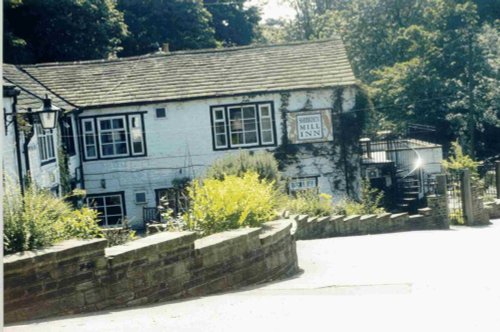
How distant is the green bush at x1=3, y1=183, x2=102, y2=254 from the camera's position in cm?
768

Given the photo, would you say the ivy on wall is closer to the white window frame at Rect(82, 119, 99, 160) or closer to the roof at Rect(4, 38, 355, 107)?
the roof at Rect(4, 38, 355, 107)

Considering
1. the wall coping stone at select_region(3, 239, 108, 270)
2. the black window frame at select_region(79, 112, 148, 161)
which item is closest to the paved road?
the wall coping stone at select_region(3, 239, 108, 270)

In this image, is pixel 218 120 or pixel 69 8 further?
pixel 69 8

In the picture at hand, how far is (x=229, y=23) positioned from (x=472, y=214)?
36.1 metres

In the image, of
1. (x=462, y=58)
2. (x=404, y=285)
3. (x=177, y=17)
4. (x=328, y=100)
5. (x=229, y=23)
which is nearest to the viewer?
(x=404, y=285)

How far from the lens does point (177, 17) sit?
49250 millimetres

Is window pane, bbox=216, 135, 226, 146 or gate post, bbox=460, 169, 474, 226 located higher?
window pane, bbox=216, 135, 226, 146

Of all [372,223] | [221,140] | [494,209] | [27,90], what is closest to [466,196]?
[494,209]

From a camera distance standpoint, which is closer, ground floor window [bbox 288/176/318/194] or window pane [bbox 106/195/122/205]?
ground floor window [bbox 288/176/318/194]

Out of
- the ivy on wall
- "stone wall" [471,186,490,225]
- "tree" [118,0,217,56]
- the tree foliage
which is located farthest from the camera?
"tree" [118,0,217,56]

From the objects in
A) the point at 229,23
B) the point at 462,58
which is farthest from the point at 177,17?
the point at 462,58

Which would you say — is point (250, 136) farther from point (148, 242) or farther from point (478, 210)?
point (148, 242)

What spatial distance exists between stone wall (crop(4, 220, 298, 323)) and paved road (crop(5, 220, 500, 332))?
29 cm

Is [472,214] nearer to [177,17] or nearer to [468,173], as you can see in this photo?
[468,173]
